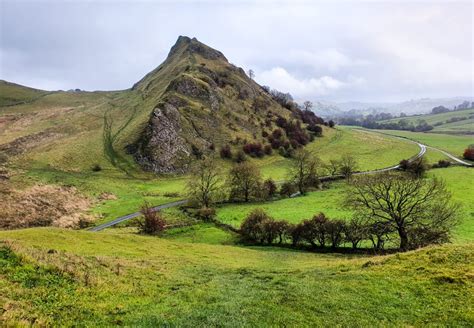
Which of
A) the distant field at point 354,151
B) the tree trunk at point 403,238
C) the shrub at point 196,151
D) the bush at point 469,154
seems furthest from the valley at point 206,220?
the bush at point 469,154

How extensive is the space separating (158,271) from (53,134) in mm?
129719

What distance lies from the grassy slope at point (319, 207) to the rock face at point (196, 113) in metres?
50.4

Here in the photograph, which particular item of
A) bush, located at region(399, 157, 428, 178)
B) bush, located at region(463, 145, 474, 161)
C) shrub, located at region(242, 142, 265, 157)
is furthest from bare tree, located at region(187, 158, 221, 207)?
bush, located at region(463, 145, 474, 161)

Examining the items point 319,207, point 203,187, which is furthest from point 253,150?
point 319,207

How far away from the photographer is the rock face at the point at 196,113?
125 m

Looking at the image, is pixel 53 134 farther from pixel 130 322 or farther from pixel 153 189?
pixel 130 322

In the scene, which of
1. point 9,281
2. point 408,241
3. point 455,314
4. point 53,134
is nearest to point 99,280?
point 9,281

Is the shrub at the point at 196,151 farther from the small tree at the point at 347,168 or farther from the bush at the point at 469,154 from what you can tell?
the bush at the point at 469,154

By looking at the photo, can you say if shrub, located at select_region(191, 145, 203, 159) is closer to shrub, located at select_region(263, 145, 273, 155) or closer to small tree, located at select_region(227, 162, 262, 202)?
shrub, located at select_region(263, 145, 273, 155)

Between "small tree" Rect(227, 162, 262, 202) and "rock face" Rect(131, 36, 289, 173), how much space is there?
39.8 m

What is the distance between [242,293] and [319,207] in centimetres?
5308

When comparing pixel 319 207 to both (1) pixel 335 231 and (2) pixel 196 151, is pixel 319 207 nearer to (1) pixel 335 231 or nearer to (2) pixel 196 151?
(1) pixel 335 231

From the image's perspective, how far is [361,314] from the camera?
1875 cm

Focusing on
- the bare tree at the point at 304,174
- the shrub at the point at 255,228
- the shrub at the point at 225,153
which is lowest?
the shrub at the point at 255,228
